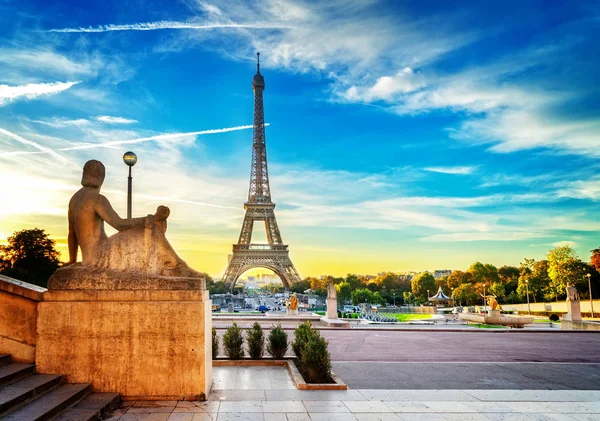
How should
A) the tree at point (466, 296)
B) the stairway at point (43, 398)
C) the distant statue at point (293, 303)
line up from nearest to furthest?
the stairway at point (43, 398) < the distant statue at point (293, 303) < the tree at point (466, 296)

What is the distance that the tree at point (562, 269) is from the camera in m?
62.6

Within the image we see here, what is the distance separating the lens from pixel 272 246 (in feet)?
282

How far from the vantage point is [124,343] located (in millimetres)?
8078

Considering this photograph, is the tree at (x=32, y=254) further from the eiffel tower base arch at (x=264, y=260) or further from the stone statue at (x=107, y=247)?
the eiffel tower base arch at (x=264, y=260)

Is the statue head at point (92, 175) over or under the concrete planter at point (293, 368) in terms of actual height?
over

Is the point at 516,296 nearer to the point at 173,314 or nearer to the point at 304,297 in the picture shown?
the point at 304,297

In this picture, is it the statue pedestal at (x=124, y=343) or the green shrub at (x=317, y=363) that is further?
the green shrub at (x=317, y=363)

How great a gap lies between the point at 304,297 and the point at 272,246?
125 ft

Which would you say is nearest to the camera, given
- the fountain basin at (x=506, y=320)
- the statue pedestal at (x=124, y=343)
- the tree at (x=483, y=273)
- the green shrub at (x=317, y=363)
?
the statue pedestal at (x=124, y=343)

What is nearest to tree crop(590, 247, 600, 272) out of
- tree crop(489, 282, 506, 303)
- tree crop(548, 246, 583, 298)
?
tree crop(548, 246, 583, 298)

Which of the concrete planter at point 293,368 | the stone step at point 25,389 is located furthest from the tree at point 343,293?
the stone step at point 25,389

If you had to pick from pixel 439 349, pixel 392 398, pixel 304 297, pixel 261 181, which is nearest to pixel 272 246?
pixel 261 181

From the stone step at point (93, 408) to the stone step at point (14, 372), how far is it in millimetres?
1089

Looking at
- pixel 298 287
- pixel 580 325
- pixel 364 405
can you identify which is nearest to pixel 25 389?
pixel 364 405
